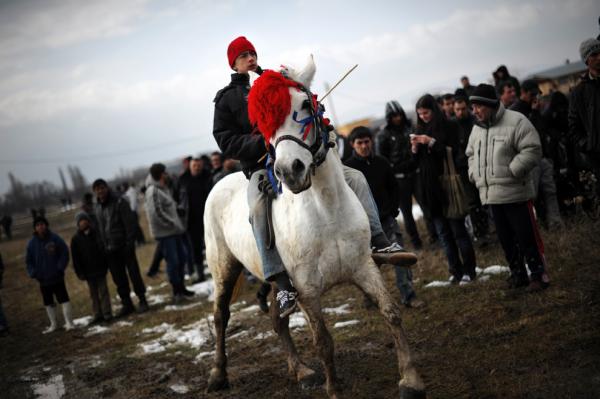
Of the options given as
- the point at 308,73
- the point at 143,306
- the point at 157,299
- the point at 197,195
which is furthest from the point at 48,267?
the point at 308,73

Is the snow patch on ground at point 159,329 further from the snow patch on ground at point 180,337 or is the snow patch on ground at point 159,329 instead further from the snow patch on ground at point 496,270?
the snow patch on ground at point 496,270

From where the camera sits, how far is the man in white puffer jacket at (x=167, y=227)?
10445mm

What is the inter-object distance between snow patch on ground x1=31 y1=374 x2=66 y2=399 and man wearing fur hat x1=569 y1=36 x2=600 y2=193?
7.28 m

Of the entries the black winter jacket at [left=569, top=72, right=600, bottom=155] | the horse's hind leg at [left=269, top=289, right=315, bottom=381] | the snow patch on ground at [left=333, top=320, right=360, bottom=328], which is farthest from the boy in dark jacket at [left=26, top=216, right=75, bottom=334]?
the black winter jacket at [left=569, top=72, right=600, bottom=155]

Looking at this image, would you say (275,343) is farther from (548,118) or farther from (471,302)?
(548,118)

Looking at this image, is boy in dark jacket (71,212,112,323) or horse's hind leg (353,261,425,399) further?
boy in dark jacket (71,212,112,323)

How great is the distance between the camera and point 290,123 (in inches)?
143

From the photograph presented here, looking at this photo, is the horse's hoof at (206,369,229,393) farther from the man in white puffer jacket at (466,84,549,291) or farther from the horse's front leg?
the man in white puffer jacket at (466,84,549,291)

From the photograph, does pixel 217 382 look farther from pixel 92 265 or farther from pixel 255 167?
pixel 92 265

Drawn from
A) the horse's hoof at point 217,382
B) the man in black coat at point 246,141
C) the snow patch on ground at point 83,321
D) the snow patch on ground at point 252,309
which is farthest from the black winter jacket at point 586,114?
the snow patch on ground at point 83,321

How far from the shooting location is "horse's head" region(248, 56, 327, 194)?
343cm

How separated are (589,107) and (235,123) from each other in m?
3.96

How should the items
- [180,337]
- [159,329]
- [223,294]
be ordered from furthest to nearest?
[159,329] → [180,337] → [223,294]

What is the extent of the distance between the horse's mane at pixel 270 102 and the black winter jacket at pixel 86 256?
26.4ft
